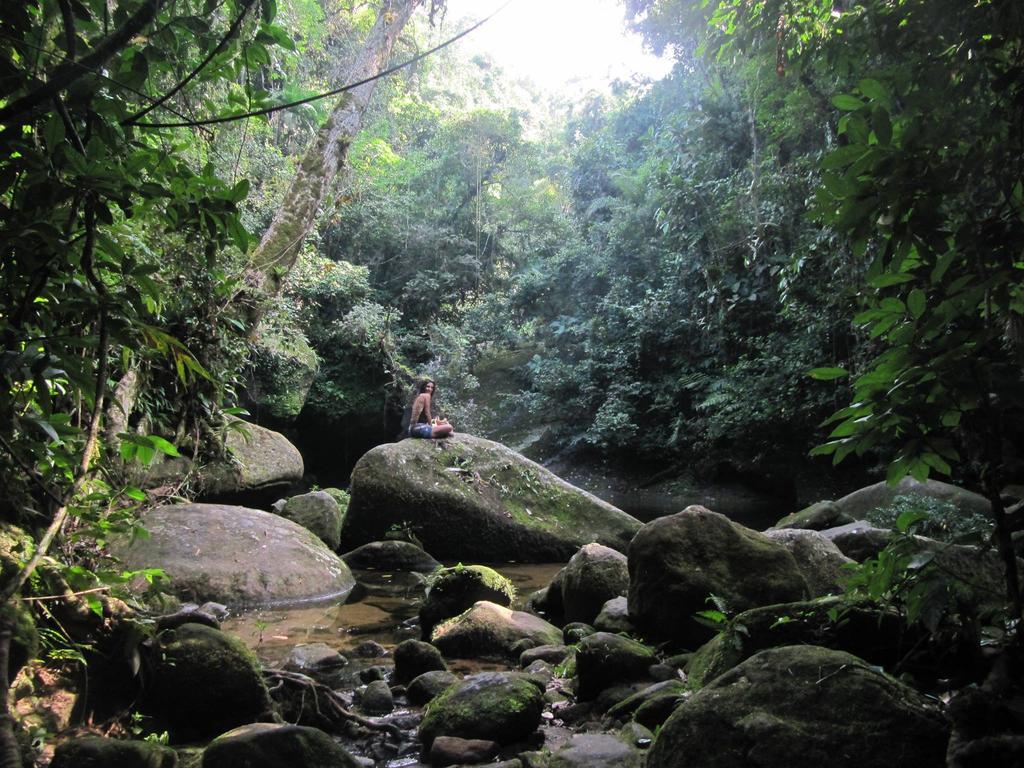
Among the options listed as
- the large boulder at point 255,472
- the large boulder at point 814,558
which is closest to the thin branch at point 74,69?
the large boulder at point 814,558

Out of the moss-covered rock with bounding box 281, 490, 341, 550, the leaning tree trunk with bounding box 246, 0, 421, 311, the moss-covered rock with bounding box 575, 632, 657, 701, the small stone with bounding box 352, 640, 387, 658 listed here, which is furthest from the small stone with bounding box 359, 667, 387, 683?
the moss-covered rock with bounding box 281, 490, 341, 550

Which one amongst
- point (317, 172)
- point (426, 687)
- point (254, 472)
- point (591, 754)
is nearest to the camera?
point (591, 754)

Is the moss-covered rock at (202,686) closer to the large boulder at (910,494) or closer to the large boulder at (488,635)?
the large boulder at (488,635)

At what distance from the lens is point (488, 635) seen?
566cm

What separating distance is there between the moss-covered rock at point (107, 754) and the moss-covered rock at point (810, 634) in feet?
8.89

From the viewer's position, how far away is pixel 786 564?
505 centimetres

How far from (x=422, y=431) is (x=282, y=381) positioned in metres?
6.17

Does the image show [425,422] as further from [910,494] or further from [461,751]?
[461,751]

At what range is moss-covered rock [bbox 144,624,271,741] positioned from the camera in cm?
365

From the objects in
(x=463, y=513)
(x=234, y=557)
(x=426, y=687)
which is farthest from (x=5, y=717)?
(x=463, y=513)

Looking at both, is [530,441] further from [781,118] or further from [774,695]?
[774,695]

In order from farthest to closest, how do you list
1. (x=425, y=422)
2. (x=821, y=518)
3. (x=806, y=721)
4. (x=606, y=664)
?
(x=425, y=422), (x=821, y=518), (x=606, y=664), (x=806, y=721)

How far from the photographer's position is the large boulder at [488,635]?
5598mm

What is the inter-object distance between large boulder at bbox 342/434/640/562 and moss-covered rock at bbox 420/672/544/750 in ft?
18.7
